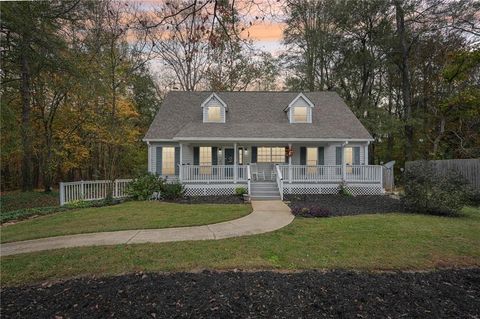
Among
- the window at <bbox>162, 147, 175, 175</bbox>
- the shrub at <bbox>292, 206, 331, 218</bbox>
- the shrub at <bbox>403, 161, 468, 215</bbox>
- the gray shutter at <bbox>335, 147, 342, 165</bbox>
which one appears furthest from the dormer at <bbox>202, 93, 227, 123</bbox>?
the shrub at <bbox>403, 161, 468, 215</bbox>

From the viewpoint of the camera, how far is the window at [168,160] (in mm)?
15562

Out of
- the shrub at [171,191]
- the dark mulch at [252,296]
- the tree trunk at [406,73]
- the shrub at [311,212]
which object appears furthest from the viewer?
the tree trunk at [406,73]

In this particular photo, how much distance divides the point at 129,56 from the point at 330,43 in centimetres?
1687

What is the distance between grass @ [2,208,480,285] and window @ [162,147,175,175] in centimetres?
1003

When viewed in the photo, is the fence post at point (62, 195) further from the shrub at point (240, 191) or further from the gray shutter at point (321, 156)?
the gray shutter at point (321, 156)

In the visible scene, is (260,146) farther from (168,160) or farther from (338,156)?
(168,160)

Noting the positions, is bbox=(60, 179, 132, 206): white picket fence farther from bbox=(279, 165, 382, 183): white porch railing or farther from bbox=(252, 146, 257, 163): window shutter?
bbox=(279, 165, 382, 183): white porch railing

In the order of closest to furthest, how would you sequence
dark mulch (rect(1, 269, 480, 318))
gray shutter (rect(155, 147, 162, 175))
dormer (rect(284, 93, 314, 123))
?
dark mulch (rect(1, 269, 480, 318)), gray shutter (rect(155, 147, 162, 175)), dormer (rect(284, 93, 314, 123))

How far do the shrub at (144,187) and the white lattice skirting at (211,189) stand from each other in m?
1.65

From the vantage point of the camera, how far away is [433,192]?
9602 mm

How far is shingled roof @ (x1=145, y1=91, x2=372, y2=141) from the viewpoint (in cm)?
1468

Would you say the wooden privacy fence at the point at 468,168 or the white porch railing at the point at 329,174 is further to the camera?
the white porch railing at the point at 329,174

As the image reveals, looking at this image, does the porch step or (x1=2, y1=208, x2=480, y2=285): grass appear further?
the porch step

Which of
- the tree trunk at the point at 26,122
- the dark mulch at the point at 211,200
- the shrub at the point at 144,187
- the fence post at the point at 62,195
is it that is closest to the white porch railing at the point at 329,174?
the dark mulch at the point at 211,200
